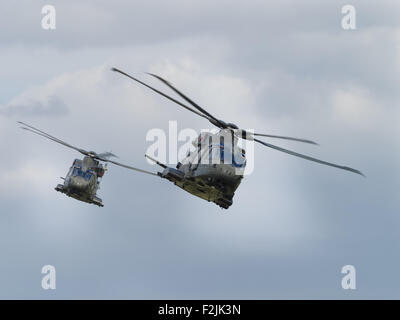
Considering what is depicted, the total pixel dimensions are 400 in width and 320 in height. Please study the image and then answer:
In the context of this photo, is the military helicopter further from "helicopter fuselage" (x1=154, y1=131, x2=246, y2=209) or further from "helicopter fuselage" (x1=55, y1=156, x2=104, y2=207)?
"helicopter fuselage" (x1=55, y1=156, x2=104, y2=207)

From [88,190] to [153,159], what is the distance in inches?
1244

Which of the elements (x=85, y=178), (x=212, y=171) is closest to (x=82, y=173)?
(x=85, y=178)

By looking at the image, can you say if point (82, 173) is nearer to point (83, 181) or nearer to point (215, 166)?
point (83, 181)

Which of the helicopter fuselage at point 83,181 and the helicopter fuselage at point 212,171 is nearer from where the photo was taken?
the helicopter fuselage at point 212,171

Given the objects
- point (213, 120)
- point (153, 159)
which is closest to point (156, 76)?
point (213, 120)

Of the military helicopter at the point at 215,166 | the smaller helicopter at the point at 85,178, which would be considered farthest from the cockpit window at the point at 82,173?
the military helicopter at the point at 215,166

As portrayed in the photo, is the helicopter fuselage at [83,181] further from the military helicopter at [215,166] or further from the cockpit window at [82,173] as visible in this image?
the military helicopter at [215,166]

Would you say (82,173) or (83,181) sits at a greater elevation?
(82,173)

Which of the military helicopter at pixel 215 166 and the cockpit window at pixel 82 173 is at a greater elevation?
the cockpit window at pixel 82 173

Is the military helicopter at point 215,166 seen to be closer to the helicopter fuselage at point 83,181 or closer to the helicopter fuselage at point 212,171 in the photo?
the helicopter fuselage at point 212,171

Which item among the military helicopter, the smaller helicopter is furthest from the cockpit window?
the military helicopter

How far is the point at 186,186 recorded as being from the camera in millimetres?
91938

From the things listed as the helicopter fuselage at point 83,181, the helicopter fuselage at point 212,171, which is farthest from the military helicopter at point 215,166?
the helicopter fuselage at point 83,181

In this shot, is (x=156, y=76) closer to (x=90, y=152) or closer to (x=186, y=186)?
(x=186, y=186)
